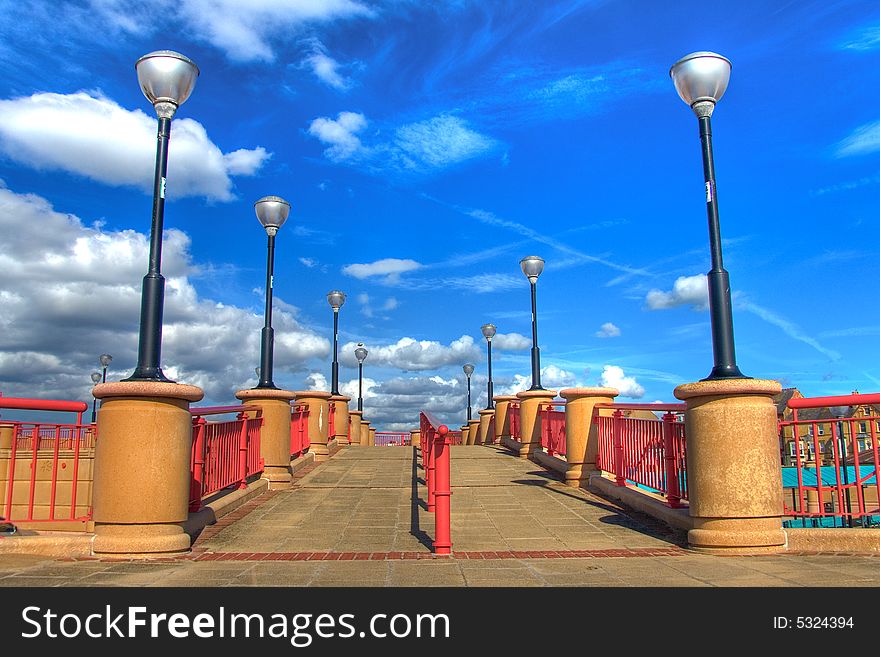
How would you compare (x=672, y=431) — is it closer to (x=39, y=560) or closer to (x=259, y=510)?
(x=259, y=510)

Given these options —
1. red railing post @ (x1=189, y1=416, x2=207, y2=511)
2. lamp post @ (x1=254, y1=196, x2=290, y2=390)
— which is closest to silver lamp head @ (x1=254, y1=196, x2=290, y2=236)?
lamp post @ (x1=254, y1=196, x2=290, y2=390)

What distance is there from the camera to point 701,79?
7.95 m

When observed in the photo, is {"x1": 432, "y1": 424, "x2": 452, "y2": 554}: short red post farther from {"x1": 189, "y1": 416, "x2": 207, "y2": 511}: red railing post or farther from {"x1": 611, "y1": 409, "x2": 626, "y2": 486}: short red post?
{"x1": 611, "y1": 409, "x2": 626, "y2": 486}: short red post

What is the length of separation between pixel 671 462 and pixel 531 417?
8434 mm

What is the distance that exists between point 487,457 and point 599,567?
10.6 metres

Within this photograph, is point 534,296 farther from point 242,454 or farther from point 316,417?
point 242,454

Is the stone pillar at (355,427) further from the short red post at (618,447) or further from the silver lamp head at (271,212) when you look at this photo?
the short red post at (618,447)

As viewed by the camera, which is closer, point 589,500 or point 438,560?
point 438,560

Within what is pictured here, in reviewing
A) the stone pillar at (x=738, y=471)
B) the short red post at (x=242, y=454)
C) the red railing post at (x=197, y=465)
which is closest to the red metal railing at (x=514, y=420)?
the short red post at (x=242, y=454)

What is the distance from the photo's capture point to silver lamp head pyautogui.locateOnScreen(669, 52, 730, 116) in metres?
7.91

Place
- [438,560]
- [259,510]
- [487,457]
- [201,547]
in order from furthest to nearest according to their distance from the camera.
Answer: [487,457] → [259,510] → [201,547] → [438,560]
